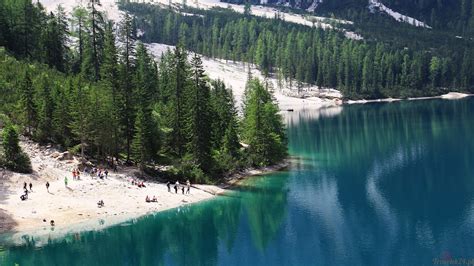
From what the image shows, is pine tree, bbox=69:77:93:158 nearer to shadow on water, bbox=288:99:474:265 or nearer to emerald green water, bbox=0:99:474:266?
emerald green water, bbox=0:99:474:266

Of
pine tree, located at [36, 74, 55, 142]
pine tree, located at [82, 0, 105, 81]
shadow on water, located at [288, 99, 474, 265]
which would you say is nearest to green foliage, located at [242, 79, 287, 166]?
shadow on water, located at [288, 99, 474, 265]

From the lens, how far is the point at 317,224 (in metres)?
63.0

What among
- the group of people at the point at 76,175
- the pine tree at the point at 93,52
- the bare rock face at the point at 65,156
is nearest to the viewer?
the group of people at the point at 76,175

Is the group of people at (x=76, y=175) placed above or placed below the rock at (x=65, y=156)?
below

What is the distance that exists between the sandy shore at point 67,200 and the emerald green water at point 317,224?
2.35 metres

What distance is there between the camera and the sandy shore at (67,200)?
2301 inches

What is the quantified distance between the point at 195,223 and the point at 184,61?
107ft

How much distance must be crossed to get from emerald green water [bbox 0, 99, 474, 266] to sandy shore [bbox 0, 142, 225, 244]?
2.35 m

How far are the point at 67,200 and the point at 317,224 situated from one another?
29.2 metres

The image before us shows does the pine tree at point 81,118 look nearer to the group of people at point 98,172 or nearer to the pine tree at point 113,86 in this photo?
the pine tree at point 113,86

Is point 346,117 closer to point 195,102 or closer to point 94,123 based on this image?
point 195,102

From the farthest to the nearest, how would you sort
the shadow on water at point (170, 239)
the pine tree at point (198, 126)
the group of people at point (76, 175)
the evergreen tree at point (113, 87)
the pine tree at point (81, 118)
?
the pine tree at point (198, 126) → the evergreen tree at point (113, 87) → the pine tree at point (81, 118) → the group of people at point (76, 175) → the shadow on water at point (170, 239)

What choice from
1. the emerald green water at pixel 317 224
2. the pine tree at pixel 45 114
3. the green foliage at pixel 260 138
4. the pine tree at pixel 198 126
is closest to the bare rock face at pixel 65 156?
the pine tree at pixel 45 114

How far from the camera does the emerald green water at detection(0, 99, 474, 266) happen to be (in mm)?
52938
